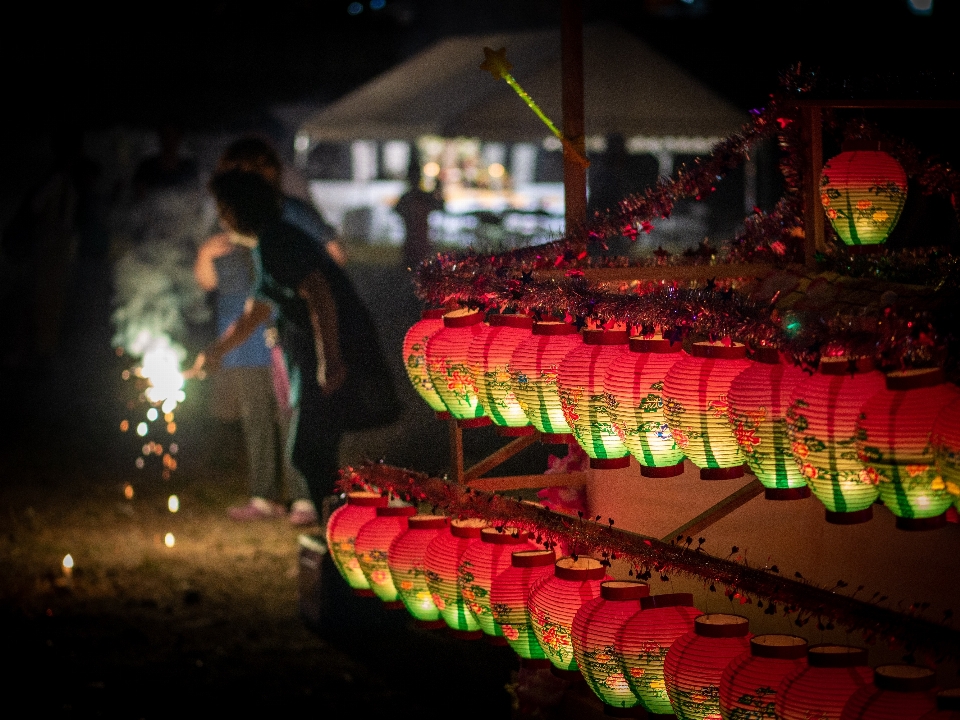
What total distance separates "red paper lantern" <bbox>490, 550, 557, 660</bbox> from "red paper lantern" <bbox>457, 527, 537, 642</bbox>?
0.18ft

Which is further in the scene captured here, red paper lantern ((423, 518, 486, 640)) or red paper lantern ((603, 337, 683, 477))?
red paper lantern ((423, 518, 486, 640))

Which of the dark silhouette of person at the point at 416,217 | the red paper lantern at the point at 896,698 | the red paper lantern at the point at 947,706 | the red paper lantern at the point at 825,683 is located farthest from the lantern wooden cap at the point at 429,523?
the dark silhouette of person at the point at 416,217

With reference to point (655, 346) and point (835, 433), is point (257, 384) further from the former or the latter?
point (835, 433)

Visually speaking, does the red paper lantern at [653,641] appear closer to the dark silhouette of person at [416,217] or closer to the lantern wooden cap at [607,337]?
the lantern wooden cap at [607,337]

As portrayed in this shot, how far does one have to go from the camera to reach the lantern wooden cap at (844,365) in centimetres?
267

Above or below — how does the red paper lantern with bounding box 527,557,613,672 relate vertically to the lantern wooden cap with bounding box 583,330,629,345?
below

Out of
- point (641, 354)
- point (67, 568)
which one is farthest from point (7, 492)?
point (641, 354)

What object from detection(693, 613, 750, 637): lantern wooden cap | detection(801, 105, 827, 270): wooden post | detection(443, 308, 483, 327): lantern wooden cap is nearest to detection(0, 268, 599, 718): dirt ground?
detection(693, 613, 750, 637): lantern wooden cap

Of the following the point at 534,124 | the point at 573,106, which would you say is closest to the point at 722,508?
the point at 573,106

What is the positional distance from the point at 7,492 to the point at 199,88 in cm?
934

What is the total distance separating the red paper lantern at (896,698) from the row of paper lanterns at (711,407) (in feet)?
1.08

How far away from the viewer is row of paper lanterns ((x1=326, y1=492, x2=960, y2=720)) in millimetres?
2809

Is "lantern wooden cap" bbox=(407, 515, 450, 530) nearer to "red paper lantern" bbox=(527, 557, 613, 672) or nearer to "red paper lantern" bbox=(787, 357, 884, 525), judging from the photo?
"red paper lantern" bbox=(527, 557, 613, 672)

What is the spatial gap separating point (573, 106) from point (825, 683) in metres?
2.48
